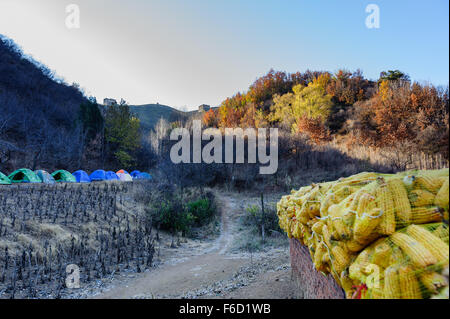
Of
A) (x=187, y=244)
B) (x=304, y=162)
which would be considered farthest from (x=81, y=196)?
(x=304, y=162)

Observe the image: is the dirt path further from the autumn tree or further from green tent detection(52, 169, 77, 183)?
the autumn tree

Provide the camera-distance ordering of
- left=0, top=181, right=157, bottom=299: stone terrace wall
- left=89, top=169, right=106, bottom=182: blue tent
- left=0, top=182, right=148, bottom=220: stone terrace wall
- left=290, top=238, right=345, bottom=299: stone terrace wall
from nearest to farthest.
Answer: left=290, top=238, right=345, bottom=299: stone terrace wall < left=0, top=181, right=157, bottom=299: stone terrace wall < left=0, top=182, right=148, bottom=220: stone terrace wall < left=89, top=169, right=106, bottom=182: blue tent

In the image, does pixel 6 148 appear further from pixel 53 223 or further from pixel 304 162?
pixel 304 162

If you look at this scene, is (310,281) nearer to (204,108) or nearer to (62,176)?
(62,176)

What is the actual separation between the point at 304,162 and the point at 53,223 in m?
14.4

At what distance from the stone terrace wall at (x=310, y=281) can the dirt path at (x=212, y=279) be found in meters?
0.36

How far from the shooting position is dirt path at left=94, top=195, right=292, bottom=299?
13.6ft

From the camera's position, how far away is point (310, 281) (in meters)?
2.85

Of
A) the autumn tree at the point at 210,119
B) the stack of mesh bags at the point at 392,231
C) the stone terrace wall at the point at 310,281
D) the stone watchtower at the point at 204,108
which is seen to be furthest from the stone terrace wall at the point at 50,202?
the stone watchtower at the point at 204,108

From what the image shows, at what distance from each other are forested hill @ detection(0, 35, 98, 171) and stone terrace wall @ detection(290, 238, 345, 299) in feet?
63.0

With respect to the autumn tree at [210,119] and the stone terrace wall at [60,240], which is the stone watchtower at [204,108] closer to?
the autumn tree at [210,119]

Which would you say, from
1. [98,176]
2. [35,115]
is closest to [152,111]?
[35,115]

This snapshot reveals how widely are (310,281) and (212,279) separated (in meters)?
3.57

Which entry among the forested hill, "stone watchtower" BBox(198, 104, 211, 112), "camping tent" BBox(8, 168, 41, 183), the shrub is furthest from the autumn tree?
"camping tent" BBox(8, 168, 41, 183)
